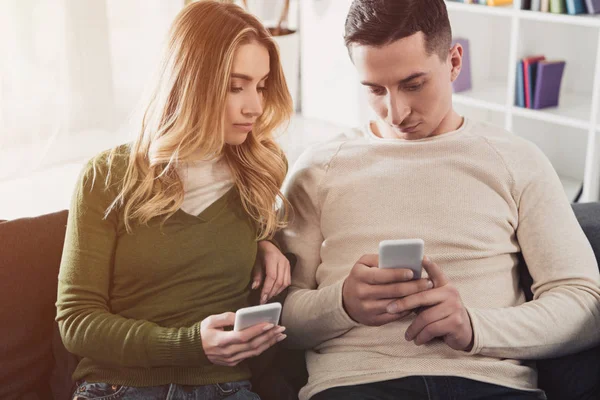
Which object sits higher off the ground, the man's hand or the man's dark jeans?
the man's hand

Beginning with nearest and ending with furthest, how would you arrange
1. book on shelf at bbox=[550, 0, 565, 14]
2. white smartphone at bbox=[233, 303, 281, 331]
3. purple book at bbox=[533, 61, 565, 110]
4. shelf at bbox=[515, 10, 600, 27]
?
white smartphone at bbox=[233, 303, 281, 331] < shelf at bbox=[515, 10, 600, 27] < book on shelf at bbox=[550, 0, 565, 14] < purple book at bbox=[533, 61, 565, 110]

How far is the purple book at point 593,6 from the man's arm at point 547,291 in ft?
4.77

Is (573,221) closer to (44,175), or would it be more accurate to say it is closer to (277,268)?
(277,268)

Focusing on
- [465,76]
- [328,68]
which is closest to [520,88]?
[465,76]

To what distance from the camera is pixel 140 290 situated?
1.45m

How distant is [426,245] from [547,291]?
0.24m

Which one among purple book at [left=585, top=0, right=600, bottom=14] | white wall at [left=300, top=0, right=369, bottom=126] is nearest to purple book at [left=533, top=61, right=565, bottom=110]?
purple book at [left=585, top=0, right=600, bottom=14]

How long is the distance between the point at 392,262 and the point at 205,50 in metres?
0.53

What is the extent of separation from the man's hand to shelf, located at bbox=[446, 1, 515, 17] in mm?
1882

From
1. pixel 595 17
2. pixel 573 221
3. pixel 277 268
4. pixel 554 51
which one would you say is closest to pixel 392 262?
pixel 277 268

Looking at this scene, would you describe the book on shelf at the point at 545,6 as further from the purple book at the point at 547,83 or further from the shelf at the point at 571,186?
the shelf at the point at 571,186

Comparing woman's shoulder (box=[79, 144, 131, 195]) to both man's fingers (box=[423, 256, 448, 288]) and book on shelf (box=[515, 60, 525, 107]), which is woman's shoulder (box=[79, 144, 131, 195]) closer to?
man's fingers (box=[423, 256, 448, 288])

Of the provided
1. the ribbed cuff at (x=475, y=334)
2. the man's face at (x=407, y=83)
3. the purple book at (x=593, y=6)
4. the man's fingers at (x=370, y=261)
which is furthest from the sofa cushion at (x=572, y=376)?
the purple book at (x=593, y=6)

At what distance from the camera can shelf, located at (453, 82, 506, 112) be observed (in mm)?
3150
